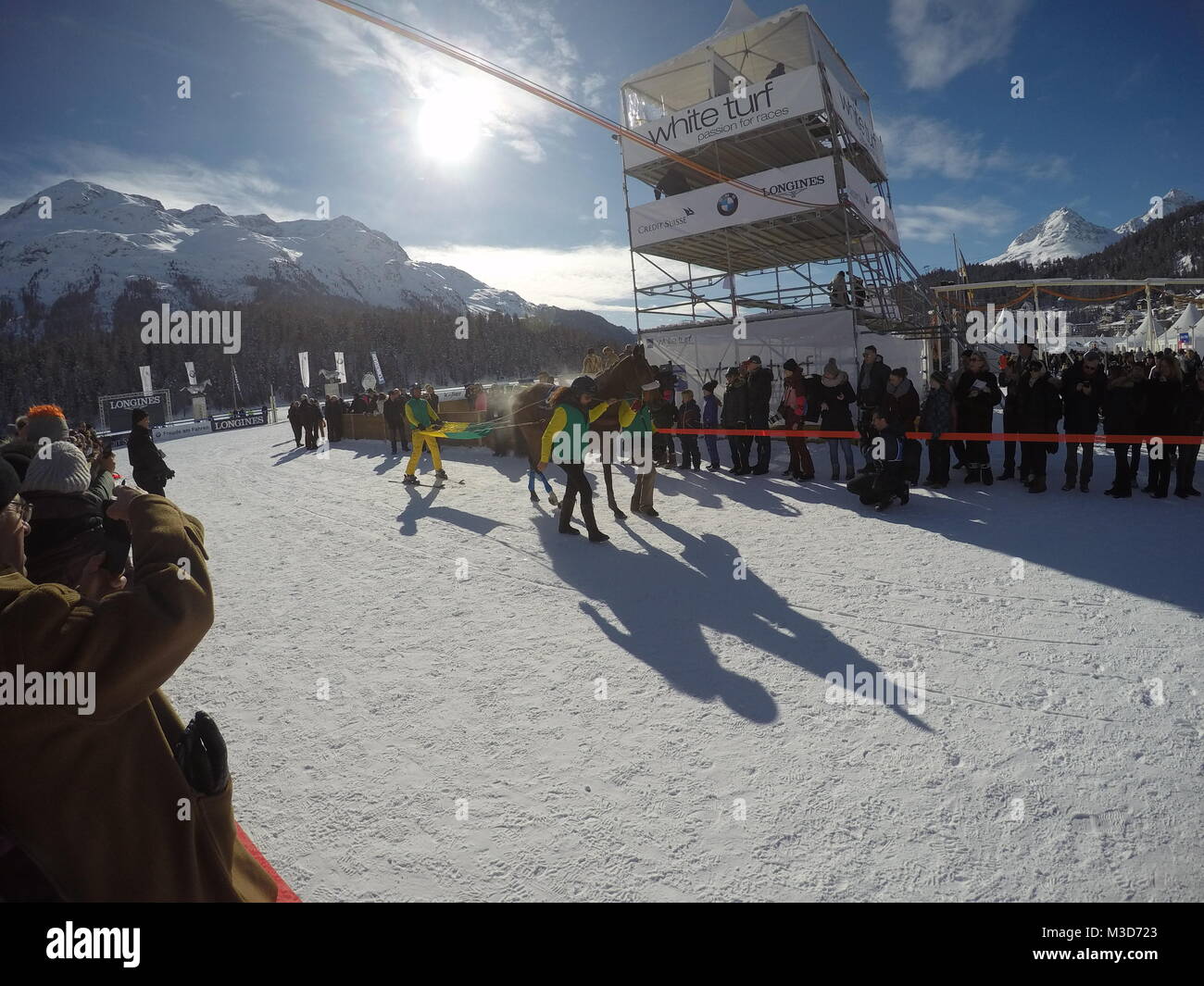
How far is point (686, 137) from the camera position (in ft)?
54.2

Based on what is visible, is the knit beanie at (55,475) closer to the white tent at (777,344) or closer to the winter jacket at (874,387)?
the winter jacket at (874,387)

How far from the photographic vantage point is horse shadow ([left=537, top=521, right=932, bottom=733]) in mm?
3932

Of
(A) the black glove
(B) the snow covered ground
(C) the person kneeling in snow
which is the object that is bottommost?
(B) the snow covered ground

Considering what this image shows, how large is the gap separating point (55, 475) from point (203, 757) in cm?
105

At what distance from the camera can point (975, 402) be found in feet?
28.4

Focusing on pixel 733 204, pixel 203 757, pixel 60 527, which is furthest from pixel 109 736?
pixel 733 204

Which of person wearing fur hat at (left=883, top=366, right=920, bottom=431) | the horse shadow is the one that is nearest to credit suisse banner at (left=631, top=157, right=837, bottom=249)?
person wearing fur hat at (left=883, top=366, right=920, bottom=431)

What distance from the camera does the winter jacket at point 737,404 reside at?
1091cm

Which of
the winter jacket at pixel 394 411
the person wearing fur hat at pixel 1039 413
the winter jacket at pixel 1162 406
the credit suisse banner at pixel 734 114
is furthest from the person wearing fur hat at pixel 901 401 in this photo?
the winter jacket at pixel 394 411

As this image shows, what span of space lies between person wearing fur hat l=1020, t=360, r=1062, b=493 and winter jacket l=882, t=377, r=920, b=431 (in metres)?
1.40

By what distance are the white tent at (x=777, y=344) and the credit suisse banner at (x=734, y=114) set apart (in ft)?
16.3

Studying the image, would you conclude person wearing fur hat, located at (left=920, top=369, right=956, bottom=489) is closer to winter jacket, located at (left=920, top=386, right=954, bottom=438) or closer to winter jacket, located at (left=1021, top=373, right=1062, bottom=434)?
winter jacket, located at (left=920, top=386, right=954, bottom=438)
